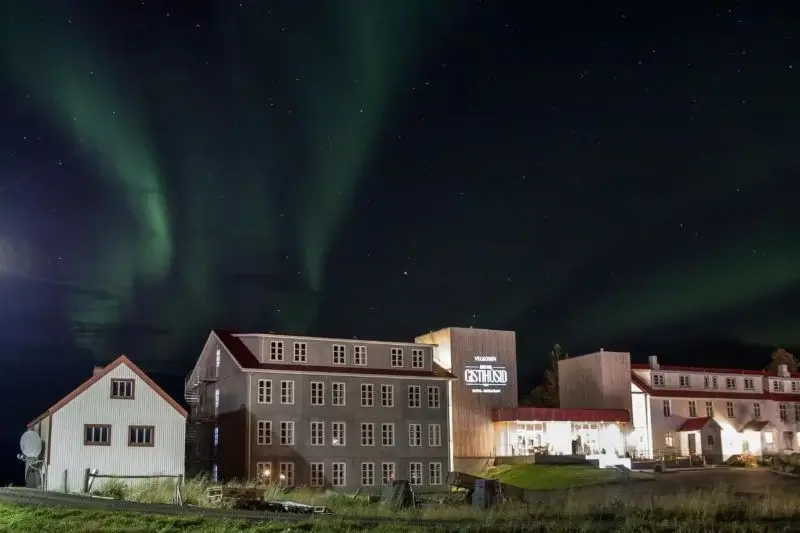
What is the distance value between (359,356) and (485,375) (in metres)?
10.4

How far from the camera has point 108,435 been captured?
4666cm

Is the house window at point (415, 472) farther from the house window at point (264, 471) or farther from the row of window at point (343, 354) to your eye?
the house window at point (264, 471)

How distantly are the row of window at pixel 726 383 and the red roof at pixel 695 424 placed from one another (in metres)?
3.98

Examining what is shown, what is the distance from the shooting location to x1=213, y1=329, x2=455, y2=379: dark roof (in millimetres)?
56875

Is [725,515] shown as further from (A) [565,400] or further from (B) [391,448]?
(A) [565,400]

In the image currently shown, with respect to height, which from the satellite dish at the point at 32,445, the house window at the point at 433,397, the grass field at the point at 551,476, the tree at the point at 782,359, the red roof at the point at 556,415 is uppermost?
the tree at the point at 782,359

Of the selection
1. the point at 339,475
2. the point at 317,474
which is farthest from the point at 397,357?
the point at 317,474

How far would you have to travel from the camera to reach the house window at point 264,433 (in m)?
55.3

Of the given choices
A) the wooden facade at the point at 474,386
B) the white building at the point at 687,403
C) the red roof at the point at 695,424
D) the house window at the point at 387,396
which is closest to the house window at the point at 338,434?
the house window at the point at 387,396

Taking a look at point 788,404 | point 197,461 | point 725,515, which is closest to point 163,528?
point 725,515

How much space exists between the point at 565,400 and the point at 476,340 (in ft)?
54.2

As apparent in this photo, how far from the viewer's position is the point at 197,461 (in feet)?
200

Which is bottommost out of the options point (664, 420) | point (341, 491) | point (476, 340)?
point (341, 491)

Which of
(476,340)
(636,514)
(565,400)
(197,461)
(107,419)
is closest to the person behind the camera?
(636,514)
